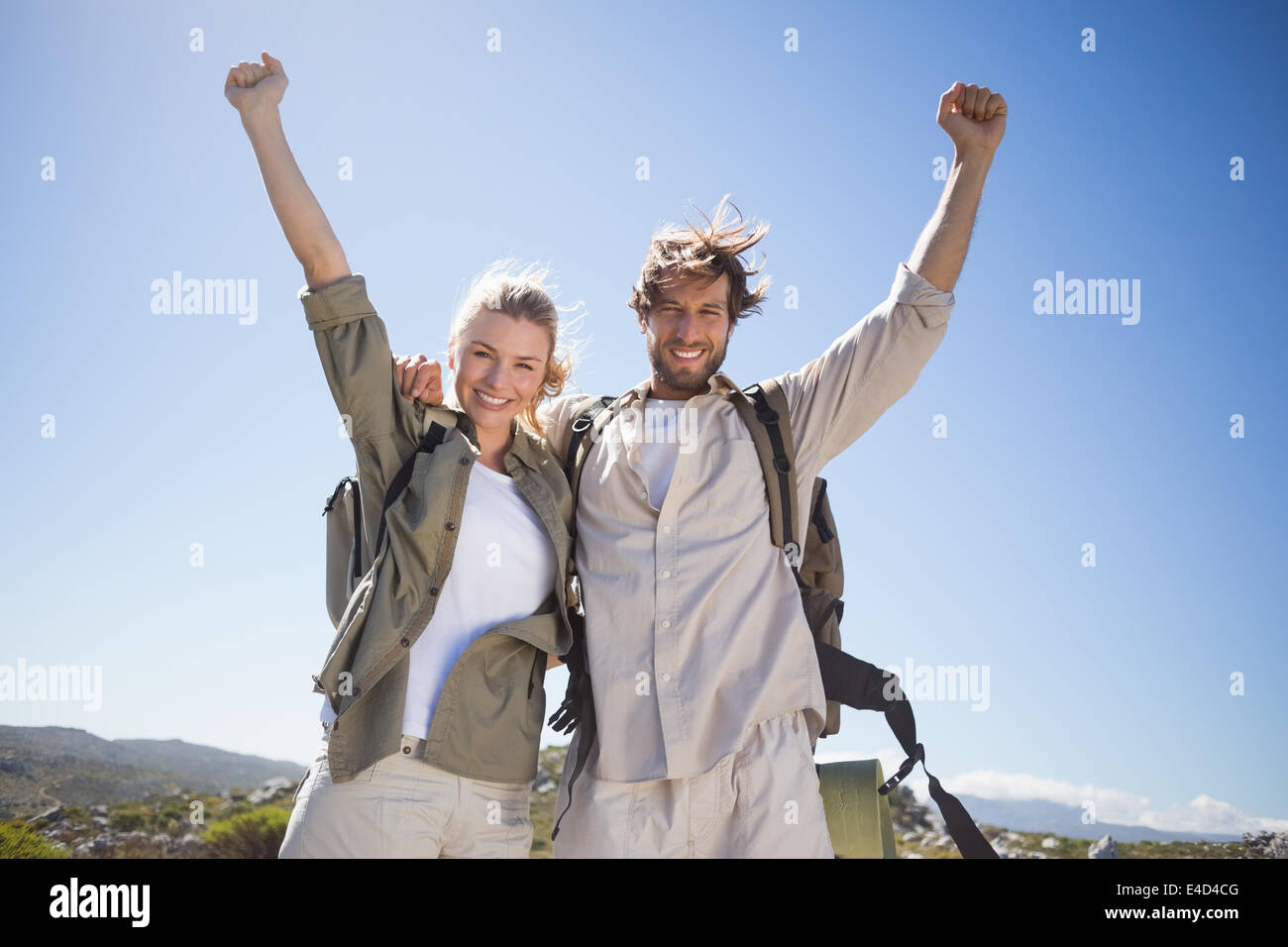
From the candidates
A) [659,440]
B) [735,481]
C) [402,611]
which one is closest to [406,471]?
[402,611]

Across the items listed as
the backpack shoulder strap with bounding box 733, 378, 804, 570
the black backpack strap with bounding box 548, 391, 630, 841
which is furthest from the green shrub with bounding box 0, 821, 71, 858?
the backpack shoulder strap with bounding box 733, 378, 804, 570

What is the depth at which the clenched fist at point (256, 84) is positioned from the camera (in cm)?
396

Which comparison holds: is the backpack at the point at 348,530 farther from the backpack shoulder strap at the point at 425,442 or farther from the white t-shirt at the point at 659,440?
the white t-shirt at the point at 659,440

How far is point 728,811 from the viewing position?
410 cm

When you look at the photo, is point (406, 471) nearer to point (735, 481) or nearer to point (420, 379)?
point (420, 379)

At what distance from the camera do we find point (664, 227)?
17.3 ft

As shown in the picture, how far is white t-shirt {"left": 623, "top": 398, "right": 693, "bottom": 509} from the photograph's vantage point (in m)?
4.54

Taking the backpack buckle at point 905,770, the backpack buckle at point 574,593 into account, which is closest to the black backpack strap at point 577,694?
the backpack buckle at point 574,593

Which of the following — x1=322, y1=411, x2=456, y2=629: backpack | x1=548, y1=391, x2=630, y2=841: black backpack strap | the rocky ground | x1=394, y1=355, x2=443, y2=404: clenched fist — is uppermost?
x1=394, y1=355, x2=443, y2=404: clenched fist

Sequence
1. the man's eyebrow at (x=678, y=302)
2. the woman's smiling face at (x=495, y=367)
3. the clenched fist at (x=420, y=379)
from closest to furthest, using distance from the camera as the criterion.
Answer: the clenched fist at (x=420, y=379) < the woman's smiling face at (x=495, y=367) < the man's eyebrow at (x=678, y=302)

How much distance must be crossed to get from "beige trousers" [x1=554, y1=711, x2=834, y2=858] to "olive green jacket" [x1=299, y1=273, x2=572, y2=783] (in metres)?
0.47

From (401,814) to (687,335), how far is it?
8.51 ft

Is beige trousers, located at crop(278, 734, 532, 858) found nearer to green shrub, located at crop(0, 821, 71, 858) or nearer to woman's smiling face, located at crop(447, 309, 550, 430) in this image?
woman's smiling face, located at crop(447, 309, 550, 430)
